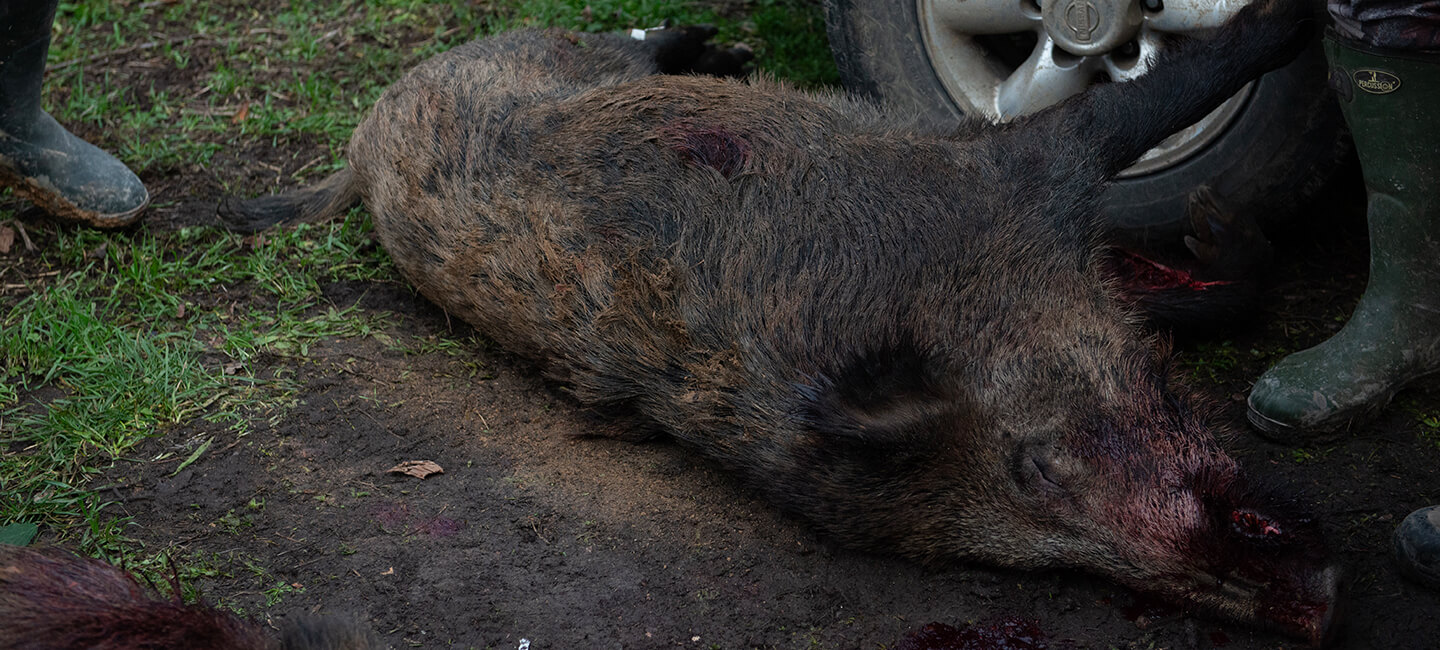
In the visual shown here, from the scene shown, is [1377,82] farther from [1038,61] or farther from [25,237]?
[25,237]

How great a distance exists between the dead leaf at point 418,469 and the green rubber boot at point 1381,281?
246 cm

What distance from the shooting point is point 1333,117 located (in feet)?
11.9

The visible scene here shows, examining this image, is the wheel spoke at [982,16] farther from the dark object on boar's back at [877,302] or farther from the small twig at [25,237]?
the small twig at [25,237]

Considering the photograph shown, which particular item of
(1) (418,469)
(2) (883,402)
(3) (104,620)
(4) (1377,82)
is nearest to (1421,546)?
(4) (1377,82)

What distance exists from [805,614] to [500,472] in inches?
42.7

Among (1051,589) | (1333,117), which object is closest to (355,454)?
(1051,589)

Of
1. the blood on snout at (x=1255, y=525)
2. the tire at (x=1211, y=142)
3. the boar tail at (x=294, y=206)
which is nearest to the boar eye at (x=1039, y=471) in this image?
the blood on snout at (x=1255, y=525)

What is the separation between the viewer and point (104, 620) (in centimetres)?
240

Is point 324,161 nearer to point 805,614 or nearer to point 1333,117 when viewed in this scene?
point 805,614

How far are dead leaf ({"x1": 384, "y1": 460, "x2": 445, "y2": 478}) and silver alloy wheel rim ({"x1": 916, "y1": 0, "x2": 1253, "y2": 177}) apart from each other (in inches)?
84.8

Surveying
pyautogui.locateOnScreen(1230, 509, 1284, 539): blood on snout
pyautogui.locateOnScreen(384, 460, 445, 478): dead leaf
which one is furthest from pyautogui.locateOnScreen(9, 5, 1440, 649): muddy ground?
pyautogui.locateOnScreen(1230, 509, 1284, 539): blood on snout

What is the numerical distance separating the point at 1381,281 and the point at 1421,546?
35.9 inches

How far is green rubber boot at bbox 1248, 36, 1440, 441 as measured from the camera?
3.14m

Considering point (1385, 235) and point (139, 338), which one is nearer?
point (1385, 235)
